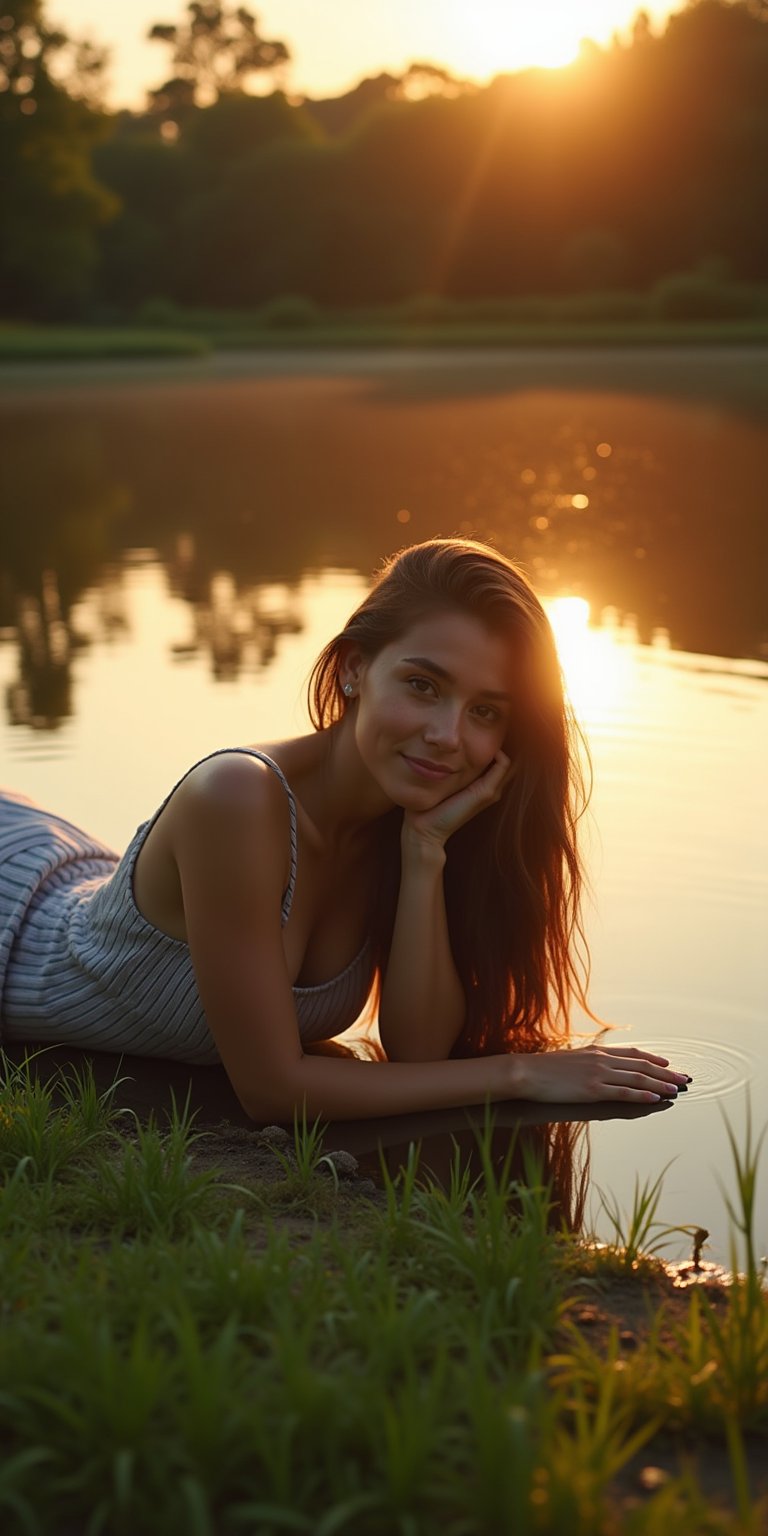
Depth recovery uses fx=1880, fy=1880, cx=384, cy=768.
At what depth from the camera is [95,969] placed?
4.29m

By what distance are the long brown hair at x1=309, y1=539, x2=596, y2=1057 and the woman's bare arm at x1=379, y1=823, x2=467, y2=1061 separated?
0.21 ft

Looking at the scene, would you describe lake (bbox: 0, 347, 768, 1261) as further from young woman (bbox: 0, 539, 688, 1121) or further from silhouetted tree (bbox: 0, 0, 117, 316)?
silhouetted tree (bbox: 0, 0, 117, 316)

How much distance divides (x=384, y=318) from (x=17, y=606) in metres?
48.2

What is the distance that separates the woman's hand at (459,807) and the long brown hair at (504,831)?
0.05 metres

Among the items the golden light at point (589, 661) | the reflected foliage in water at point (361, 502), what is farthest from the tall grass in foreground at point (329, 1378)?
the reflected foliage in water at point (361, 502)

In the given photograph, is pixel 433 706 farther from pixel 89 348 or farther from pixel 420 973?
pixel 89 348

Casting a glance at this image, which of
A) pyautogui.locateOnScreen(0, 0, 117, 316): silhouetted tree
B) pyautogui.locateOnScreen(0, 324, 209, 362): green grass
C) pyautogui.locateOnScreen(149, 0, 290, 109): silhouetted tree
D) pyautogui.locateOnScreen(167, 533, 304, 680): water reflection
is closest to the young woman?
pyautogui.locateOnScreen(167, 533, 304, 680): water reflection

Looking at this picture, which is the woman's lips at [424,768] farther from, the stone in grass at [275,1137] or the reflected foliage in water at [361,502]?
the reflected foliage in water at [361,502]

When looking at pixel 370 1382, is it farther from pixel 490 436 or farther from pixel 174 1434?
pixel 490 436

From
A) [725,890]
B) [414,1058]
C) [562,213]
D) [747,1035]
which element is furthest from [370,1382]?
[562,213]

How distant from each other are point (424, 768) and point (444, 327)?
5072 cm

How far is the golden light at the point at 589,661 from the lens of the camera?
765 cm

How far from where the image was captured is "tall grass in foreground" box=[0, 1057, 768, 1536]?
2172mm

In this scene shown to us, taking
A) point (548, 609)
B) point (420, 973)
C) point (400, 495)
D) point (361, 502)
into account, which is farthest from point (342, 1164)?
point (400, 495)
